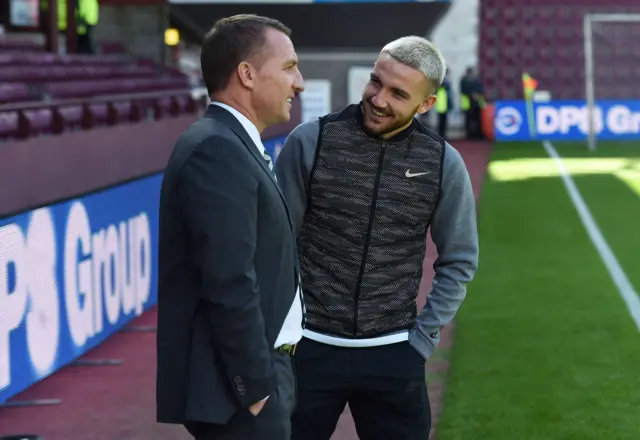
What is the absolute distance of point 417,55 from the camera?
12.8ft

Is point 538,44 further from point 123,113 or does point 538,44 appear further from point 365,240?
point 365,240

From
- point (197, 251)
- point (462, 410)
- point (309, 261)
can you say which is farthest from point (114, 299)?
point (197, 251)

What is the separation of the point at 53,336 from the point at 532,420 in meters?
2.96

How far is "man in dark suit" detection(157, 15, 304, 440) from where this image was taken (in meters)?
3.10

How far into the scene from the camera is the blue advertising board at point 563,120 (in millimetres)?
33312

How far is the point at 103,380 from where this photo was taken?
323 inches

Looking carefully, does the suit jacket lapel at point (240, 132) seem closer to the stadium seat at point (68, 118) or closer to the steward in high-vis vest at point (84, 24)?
the stadium seat at point (68, 118)

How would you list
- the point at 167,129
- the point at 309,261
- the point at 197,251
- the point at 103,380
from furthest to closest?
the point at 167,129
the point at 103,380
the point at 309,261
the point at 197,251

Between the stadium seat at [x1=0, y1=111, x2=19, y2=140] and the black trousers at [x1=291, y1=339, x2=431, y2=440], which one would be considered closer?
the black trousers at [x1=291, y1=339, x2=431, y2=440]

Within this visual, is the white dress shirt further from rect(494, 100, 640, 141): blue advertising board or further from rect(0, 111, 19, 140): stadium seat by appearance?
rect(494, 100, 640, 141): blue advertising board

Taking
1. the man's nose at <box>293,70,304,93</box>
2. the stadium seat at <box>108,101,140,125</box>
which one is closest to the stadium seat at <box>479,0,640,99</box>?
the stadium seat at <box>108,101,140,125</box>

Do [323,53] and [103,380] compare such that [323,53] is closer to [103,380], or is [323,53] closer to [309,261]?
[103,380]

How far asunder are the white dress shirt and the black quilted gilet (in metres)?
0.60

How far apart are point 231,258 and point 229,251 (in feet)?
0.06
